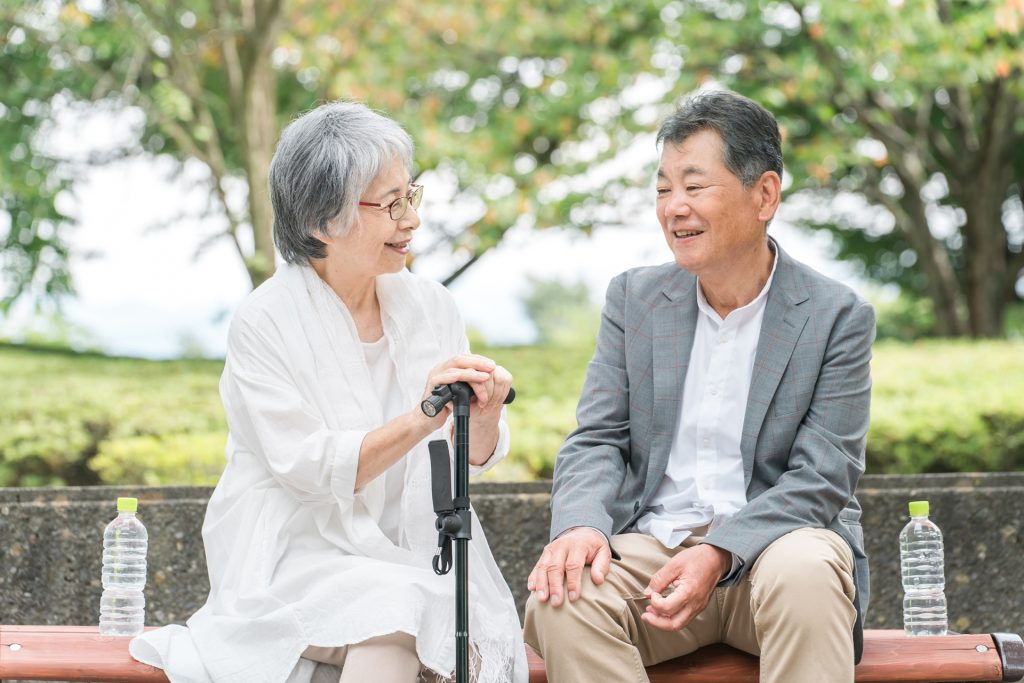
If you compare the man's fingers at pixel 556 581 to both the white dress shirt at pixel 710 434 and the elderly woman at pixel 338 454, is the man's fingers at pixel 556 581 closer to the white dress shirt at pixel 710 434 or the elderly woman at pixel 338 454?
the elderly woman at pixel 338 454

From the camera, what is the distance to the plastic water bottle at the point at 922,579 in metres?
3.84

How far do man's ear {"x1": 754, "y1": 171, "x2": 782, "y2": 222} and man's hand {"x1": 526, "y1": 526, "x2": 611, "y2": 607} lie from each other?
1.01m

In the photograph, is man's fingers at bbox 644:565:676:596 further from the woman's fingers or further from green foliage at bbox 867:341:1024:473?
green foliage at bbox 867:341:1024:473

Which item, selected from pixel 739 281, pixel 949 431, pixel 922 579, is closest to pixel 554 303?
pixel 949 431

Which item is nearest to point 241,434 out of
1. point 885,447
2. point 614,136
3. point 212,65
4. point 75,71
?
point 885,447

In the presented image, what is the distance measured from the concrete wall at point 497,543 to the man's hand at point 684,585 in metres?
1.48

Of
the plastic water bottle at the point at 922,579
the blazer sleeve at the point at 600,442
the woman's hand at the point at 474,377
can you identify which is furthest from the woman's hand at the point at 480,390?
the plastic water bottle at the point at 922,579

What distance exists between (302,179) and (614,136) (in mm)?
6070

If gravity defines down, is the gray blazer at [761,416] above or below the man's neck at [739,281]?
below

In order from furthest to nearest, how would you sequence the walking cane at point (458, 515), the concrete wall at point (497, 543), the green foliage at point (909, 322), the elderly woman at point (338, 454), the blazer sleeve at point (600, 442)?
the green foliage at point (909, 322) < the concrete wall at point (497, 543) < the blazer sleeve at point (600, 442) < the elderly woman at point (338, 454) < the walking cane at point (458, 515)

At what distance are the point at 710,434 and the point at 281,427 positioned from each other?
1150 mm

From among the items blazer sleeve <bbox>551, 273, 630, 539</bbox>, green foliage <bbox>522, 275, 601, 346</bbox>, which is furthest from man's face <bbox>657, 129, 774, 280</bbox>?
green foliage <bbox>522, 275, 601, 346</bbox>

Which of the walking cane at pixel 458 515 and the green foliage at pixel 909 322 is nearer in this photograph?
the walking cane at pixel 458 515

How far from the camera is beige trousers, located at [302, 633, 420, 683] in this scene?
2908 millimetres
